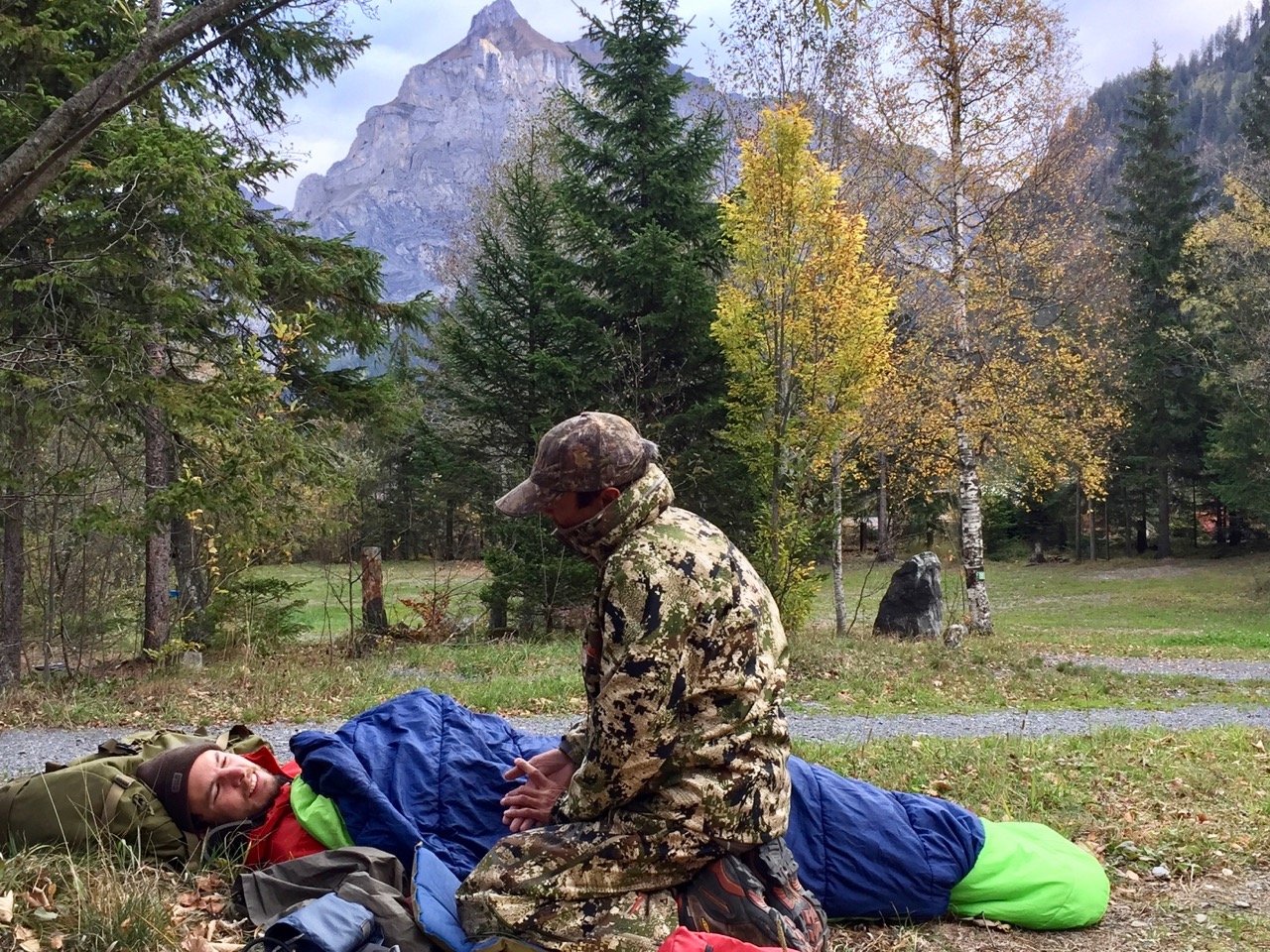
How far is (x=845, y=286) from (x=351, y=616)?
7.73 meters

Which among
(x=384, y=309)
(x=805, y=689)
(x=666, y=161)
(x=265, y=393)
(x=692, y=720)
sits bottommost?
(x=805, y=689)

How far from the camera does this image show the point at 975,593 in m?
15.4

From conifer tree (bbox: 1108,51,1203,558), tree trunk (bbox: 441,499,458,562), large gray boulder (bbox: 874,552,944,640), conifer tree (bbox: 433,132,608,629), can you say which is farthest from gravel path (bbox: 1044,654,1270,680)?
conifer tree (bbox: 1108,51,1203,558)

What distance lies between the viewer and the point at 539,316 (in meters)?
15.1

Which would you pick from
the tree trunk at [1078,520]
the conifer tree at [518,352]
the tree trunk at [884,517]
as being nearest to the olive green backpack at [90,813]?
the conifer tree at [518,352]

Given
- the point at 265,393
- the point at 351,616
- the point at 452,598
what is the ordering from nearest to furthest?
the point at 265,393 < the point at 351,616 < the point at 452,598

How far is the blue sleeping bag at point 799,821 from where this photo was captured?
3346 mm

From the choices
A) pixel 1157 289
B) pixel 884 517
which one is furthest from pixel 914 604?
pixel 1157 289

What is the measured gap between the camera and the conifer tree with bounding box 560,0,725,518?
47.7ft

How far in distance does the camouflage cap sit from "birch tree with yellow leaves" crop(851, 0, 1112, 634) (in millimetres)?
13713

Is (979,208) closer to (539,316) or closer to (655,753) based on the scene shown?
(539,316)

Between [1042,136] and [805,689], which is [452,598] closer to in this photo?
[805,689]

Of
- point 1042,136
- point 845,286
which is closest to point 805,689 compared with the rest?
point 845,286

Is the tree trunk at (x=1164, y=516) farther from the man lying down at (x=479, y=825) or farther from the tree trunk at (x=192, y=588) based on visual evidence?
the man lying down at (x=479, y=825)
